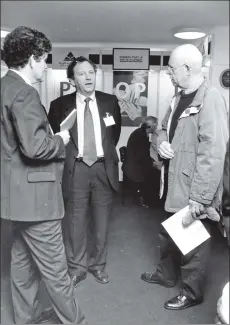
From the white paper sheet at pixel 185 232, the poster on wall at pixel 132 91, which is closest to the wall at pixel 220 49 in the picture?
the poster on wall at pixel 132 91

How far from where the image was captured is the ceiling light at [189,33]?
1470 millimetres

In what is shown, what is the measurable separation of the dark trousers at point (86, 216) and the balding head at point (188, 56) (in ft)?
2.21

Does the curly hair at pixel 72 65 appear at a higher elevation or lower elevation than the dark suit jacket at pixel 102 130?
higher

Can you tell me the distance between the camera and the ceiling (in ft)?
4.54

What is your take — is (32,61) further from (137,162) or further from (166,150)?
(137,162)

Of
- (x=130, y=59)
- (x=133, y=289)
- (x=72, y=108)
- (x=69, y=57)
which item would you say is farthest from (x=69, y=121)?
(x=133, y=289)

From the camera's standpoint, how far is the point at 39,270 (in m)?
1.67

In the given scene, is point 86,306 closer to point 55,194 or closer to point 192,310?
point 192,310

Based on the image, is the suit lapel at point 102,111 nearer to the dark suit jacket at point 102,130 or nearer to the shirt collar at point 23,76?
the dark suit jacket at point 102,130

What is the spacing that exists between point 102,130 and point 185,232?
629 millimetres

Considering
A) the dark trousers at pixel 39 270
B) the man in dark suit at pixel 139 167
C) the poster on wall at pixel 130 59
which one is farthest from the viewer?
the man in dark suit at pixel 139 167

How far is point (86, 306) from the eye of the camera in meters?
1.91

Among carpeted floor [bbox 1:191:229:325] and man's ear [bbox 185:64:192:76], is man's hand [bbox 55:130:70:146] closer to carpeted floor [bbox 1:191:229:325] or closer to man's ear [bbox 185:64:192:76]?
carpeted floor [bbox 1:191:229:325]

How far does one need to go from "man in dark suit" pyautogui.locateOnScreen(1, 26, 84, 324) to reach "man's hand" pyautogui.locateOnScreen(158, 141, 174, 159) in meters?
0.49
